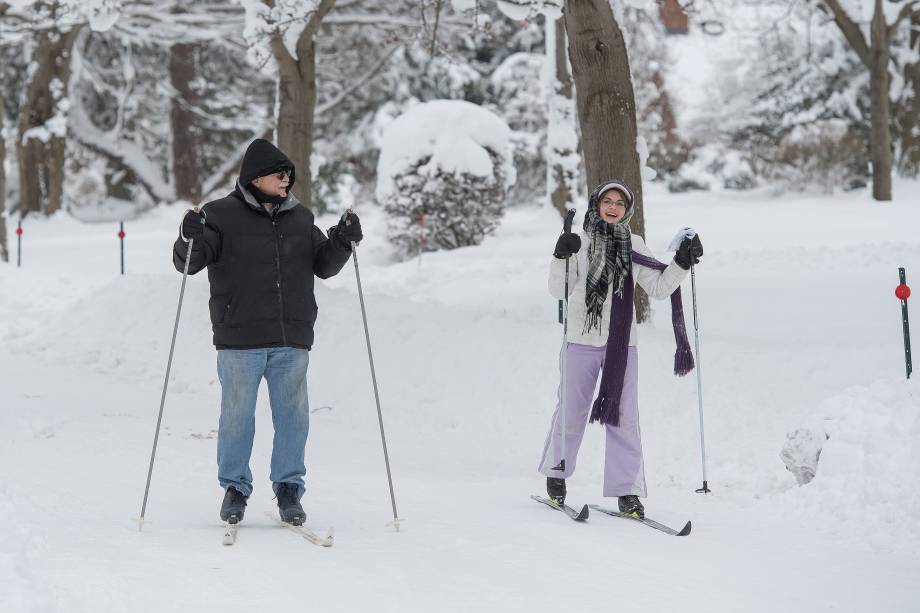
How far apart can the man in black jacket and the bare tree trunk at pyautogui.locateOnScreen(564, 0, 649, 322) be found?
542 centimetres

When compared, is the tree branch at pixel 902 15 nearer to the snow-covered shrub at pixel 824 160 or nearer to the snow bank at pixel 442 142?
the snow-covered shrub at pixel 824 160

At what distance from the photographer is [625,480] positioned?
623 cm

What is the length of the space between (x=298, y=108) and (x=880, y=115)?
48.0 ft

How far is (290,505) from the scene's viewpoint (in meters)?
5.56

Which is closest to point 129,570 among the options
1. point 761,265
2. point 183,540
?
point 183,540

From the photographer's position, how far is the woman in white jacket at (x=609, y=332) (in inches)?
246

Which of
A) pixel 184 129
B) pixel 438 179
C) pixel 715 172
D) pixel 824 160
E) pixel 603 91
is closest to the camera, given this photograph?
pixel 603 91

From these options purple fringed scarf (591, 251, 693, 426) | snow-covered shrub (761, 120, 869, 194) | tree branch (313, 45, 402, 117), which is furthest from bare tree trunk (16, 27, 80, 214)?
purple fringed scarf (591, 251, 693, 426)

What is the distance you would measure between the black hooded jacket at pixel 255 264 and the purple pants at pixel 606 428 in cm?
157

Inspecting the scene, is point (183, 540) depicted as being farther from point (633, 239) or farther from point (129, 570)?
point (633, 239)

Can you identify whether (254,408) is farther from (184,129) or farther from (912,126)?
(912,126)

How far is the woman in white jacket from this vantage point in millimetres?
6238

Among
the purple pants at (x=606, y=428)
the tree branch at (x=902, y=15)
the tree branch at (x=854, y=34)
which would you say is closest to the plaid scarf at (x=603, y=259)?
the purple pants at (x=606, y=428)

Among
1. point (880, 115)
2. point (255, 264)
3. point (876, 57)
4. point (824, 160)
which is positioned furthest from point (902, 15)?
point (255, 264)
